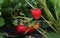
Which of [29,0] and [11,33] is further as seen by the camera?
[29,0]

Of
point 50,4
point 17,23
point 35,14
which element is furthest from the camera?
point 50,4

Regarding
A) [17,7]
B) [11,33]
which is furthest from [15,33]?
[17,7]

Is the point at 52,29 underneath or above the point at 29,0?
underneath

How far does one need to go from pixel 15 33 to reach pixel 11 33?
0.02m

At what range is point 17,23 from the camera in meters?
1.27

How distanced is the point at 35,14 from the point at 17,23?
0.55 ft

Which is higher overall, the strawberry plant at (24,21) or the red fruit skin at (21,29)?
the strawberry plant at (24,21)

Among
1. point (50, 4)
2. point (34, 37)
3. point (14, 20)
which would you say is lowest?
point (34, 37)

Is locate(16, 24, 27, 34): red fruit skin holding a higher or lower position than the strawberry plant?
lower

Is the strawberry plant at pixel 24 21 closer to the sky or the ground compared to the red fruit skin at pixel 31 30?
closer to the sky

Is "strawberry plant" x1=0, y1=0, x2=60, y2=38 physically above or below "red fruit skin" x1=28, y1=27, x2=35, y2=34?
above

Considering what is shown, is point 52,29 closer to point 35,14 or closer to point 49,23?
point 49,23

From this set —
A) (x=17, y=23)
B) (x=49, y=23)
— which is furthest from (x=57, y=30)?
(x=17, y=23)

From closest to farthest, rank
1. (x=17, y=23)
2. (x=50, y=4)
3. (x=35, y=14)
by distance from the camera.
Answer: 1. (x=35, y=14)
2. (x=17, y=23)
3. (x=50, y=4)
